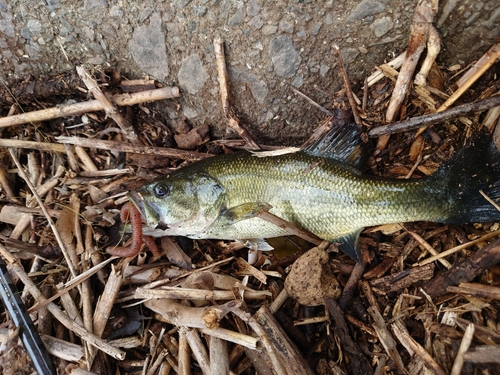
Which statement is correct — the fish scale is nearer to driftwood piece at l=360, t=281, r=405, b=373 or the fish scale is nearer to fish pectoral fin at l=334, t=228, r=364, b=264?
fish pectoral fin at l=334, t=228, r=364, b=264

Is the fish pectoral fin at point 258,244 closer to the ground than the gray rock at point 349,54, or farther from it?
closer to the ground

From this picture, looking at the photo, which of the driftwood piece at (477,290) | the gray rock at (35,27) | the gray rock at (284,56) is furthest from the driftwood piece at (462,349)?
the gray rock at (35,27)

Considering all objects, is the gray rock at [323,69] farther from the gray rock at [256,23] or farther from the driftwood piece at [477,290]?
the driftwood piece at [477,290]

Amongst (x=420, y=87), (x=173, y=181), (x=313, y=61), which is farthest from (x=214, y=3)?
(x=420, y=87)

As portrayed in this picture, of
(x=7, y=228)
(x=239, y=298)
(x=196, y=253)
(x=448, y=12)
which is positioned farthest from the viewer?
(x=7, y=228)

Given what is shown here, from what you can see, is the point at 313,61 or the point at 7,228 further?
the point at 7,228

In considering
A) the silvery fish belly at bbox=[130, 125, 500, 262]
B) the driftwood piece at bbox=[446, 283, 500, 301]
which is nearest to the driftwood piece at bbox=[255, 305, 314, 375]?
the silvery fish belly at bbox=[130, 125, 500, 262]

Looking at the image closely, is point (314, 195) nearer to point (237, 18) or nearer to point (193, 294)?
point (193, 294)

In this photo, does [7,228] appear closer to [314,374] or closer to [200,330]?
[200,330]
